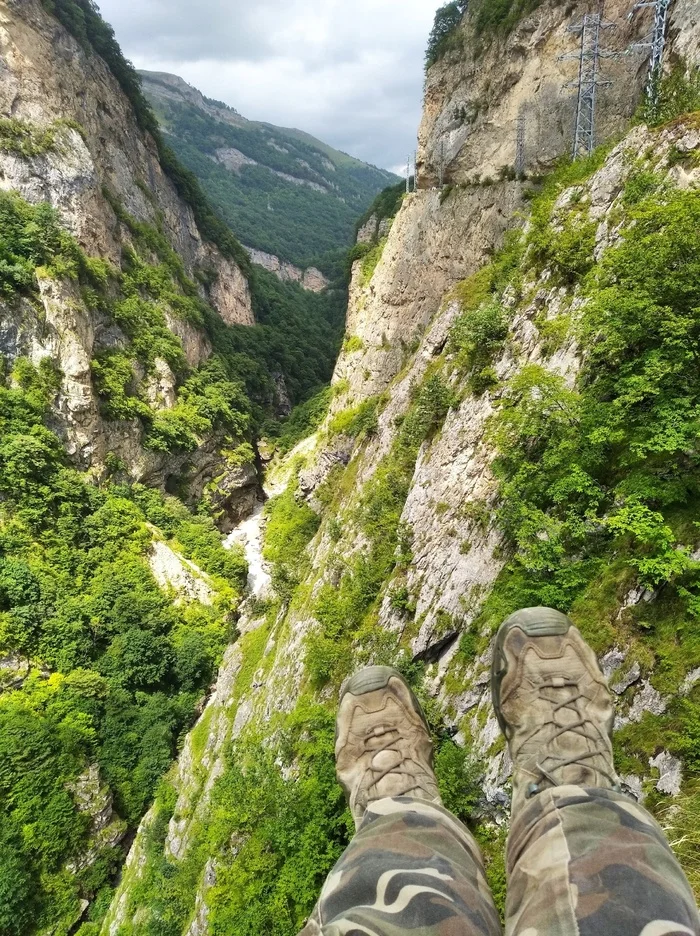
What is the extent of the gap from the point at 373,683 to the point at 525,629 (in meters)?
1.48

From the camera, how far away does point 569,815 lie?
7.95 ft

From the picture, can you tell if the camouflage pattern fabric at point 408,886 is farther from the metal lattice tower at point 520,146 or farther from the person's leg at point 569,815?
the metal lattice tower at point 520,146

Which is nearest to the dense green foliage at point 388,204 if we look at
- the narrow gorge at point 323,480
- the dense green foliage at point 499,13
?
the narrow gorge at point 323,480

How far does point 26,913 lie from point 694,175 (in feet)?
81.9

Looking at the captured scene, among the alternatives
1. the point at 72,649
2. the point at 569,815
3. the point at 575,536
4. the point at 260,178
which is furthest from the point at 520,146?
the point at 260,178

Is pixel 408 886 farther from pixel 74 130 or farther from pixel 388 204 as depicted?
pixel 388 204

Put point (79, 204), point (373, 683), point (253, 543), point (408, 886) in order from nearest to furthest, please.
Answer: point (408, 886)
point (373, 683)
point (79, 204)
point (253, 543)

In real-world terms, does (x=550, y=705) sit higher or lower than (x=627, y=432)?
lower

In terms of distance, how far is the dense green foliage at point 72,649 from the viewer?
50.0ft

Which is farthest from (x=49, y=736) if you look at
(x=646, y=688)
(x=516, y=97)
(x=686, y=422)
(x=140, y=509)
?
(x=516, y=97)

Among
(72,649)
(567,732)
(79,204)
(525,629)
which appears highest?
(79,204)

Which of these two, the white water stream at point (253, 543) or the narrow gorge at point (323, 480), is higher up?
the narrow gorge at point (323, 480)

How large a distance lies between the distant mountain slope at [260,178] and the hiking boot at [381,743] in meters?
89.4

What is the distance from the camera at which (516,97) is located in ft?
52.7
